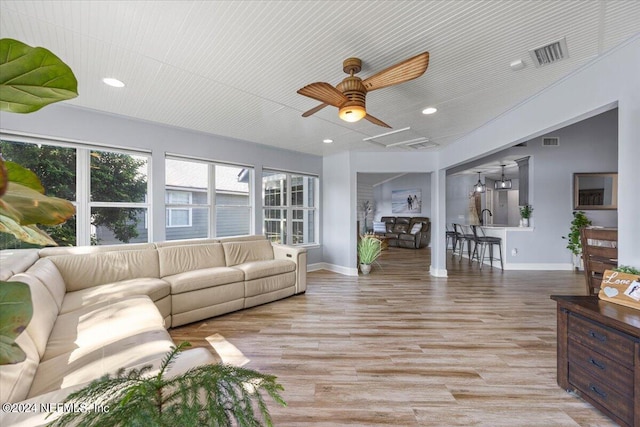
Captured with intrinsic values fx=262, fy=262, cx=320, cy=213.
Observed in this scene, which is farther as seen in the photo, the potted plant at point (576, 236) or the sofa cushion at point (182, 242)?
the potted plant at point (576, 236)

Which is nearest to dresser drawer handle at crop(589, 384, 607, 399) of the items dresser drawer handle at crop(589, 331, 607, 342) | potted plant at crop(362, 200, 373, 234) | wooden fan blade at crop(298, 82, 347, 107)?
dresser drawer handle at crop(589, 331, 607, 342)

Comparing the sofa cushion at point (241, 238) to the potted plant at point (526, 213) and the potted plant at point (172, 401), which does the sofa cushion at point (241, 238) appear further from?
the potted plant at point (526, 213)

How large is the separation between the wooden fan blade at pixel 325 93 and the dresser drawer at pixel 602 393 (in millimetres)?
2499

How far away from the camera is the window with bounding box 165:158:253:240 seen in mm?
3993

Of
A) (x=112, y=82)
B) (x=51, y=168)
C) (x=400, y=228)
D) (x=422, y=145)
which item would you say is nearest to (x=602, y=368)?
(x=422, y=145)

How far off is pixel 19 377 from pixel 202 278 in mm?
1875

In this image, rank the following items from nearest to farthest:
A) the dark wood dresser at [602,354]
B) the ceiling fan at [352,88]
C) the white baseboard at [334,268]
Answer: the dark wood dresser at [602,354], the ceiling fan at [352,88], the white baseboard at [334,268]

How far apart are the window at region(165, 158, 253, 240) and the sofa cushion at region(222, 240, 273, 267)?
2.09 feet

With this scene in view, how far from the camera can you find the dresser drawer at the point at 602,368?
1.46 metres

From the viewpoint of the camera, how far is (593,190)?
5387mm

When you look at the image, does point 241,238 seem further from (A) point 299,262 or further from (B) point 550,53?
(B) point 550,53

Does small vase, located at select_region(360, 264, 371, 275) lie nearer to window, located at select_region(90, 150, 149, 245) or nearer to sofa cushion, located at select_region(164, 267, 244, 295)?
sofa cushion, located at select_region(164, 267, 244, 295)

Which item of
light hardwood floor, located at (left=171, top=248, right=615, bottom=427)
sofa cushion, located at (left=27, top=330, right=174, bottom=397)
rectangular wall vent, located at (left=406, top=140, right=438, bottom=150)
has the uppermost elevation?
rectangular wall vent, located at (left=406, top=140, right=438, bottom=150)

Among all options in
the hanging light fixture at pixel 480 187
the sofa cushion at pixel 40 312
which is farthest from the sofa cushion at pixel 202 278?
the hanging light fixture at pixel 480 187
